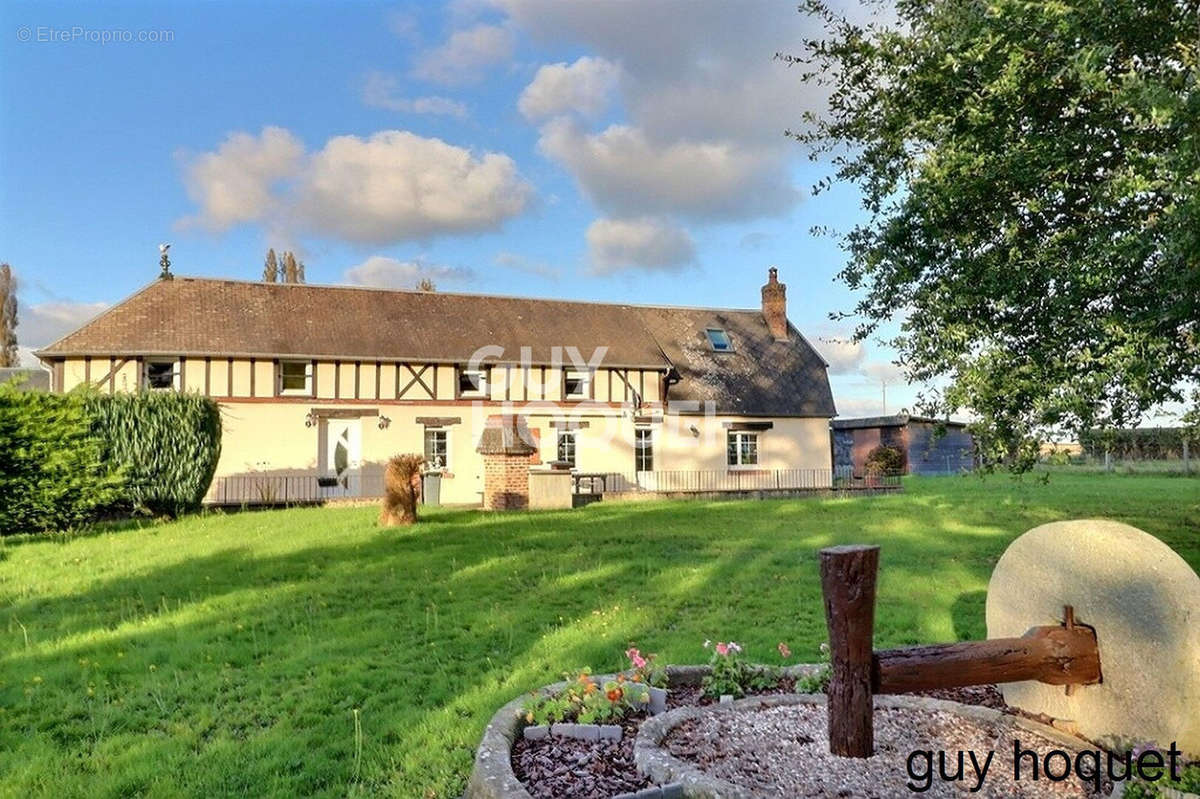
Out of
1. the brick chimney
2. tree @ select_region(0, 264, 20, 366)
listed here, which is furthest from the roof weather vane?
tree @ select_region(0, 264, 20, 366)

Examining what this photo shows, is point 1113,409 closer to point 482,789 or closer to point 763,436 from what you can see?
point 482,789

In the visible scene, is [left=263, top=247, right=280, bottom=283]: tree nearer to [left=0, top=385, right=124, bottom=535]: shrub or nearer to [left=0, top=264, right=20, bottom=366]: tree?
[left=0, top=264, right=20, bottom=366]: tree

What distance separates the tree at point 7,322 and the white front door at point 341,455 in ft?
127

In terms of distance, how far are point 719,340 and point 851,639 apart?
2677cm

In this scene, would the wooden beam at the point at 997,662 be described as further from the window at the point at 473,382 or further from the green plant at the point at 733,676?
the window at the point at 473,382

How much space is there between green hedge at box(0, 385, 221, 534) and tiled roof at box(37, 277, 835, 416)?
558 centimetres

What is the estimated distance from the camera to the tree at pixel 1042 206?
629cm

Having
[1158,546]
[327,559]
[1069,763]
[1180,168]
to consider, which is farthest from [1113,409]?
[327,559]

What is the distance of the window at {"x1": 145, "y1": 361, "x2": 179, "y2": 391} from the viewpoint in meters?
21.3

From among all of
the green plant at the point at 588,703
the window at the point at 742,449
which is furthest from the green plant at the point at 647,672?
the window at the point at 742,449

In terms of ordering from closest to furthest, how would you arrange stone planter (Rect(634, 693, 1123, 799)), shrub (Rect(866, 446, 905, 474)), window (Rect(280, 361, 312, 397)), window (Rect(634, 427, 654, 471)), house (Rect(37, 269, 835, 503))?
stone planter (Rect(634, 693, 1123, 799)) → house (Rect(37, 269, 835, 503)) → window (Rect(280, 361, 312, 397)) → window (Rect(634, 427, 654, 471)) → shrub (Rect(866, 446, 905, 474))

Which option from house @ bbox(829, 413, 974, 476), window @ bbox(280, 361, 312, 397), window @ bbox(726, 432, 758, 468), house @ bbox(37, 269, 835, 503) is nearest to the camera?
house @ bbox(37, 269, 835, 503)

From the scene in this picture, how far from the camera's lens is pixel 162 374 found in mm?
21484

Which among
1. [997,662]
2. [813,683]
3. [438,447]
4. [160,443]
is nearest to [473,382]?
[438,447]
